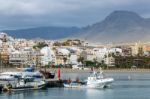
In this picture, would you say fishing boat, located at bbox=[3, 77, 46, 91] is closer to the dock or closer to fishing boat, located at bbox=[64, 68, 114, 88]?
the dock

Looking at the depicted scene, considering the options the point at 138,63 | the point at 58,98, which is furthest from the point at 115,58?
the point at 58,98

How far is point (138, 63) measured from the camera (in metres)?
149

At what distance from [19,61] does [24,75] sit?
84.6 meters

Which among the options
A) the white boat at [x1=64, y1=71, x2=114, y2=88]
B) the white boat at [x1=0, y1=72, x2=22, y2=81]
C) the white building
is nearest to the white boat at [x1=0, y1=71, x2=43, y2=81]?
the white boat at [x1=0, y1=72, x2=22, y2=81]

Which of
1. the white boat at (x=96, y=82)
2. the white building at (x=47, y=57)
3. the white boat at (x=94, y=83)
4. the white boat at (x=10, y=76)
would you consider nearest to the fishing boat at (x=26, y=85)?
the white boat at (x=10, y=76)

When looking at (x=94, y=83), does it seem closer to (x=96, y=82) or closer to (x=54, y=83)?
(x=96, y=82)

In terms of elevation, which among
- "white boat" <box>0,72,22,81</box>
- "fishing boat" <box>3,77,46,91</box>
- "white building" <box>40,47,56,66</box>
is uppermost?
"white building" <box>40,47,56,66</box>

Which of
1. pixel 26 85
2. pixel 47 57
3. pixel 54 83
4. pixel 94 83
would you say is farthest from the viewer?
pixel 47 57

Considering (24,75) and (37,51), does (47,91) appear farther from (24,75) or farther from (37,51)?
(37,51)

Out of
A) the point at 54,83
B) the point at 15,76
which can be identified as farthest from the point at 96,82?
the point at 15,76

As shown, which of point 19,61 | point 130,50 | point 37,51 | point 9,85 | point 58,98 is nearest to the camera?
point 58,98

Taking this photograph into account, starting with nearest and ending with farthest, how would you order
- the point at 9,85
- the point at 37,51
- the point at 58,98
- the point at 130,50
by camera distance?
the point at 58,98 → the point at 9,85 → the point at 37,51 → the point at 130,50

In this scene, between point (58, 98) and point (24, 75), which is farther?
point (24, 75)

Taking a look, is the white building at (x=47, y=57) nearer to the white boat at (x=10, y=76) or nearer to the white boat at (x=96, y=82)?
the white boat at (x=96, y=82)
